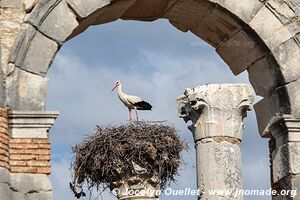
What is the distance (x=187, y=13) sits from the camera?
1312 centimetres

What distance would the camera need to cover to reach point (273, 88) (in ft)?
41.3

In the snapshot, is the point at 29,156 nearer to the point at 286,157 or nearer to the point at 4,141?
the point at 4,141

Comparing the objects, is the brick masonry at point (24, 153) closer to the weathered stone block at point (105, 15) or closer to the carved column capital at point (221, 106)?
the weathered stone block at point (105, 15)

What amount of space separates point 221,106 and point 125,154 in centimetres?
364

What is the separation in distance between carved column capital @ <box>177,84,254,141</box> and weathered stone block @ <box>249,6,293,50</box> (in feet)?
2.01

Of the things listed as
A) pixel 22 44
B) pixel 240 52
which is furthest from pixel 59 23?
pixel 240 52

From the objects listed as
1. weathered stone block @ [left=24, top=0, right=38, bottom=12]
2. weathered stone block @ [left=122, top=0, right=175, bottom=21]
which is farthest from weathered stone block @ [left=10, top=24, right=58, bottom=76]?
weathered stone block @ [left=122, top=0, right=175, bottom=21]

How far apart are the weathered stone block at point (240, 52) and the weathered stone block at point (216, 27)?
2.8 inches

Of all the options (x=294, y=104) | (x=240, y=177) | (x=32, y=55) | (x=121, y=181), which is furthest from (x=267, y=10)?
(x=121, y=181)

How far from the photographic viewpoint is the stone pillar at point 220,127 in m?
12.2

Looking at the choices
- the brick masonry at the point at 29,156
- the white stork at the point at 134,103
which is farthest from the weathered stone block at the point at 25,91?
the white stork at the point at 134,103

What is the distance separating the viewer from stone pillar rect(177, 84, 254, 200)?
12.2 meters

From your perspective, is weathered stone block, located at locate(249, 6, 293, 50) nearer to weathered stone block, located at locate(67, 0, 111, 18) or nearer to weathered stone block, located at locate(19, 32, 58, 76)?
weathered stone block, located at locate(67, 0, 111, 18)

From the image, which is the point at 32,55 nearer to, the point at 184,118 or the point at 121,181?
the point at 184,118
